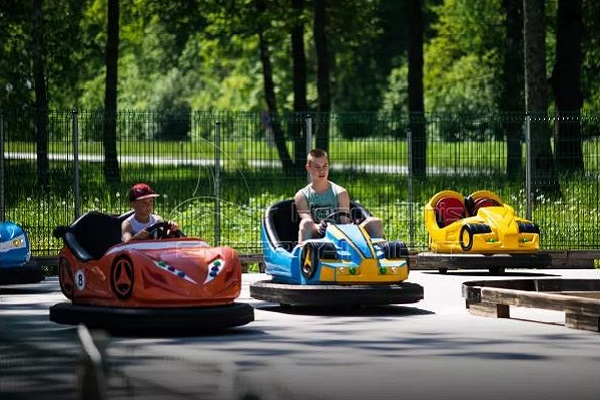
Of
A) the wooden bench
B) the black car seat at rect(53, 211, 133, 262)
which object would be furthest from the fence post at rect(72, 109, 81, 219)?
the wooden bench

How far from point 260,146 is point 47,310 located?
27.6ft

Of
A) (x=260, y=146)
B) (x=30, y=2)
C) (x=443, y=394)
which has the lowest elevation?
(x=443, y=394)

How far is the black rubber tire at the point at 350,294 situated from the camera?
1650 cm

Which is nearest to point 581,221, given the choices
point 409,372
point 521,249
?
point 521,249

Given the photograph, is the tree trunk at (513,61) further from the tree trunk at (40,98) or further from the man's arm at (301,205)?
the man's arm at (301,205)

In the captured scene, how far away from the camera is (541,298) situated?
605 inches

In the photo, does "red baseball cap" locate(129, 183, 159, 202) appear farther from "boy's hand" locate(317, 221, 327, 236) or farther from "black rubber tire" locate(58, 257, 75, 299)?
"boy's hand" locate(317, 221, 327, 236)

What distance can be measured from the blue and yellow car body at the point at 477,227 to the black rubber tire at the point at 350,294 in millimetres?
6040

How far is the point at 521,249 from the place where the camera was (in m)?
22.7

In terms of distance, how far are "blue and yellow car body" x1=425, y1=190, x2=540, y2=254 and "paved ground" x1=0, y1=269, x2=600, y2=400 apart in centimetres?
524

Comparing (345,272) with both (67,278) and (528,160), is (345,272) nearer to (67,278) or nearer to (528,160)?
(67,278)

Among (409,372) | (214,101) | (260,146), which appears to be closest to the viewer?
(409,372)

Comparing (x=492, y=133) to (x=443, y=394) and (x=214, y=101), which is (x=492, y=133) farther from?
(x=214, y=101)

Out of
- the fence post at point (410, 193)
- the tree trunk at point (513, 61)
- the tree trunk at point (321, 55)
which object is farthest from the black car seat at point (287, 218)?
the tree trunk at point (321, 55)
